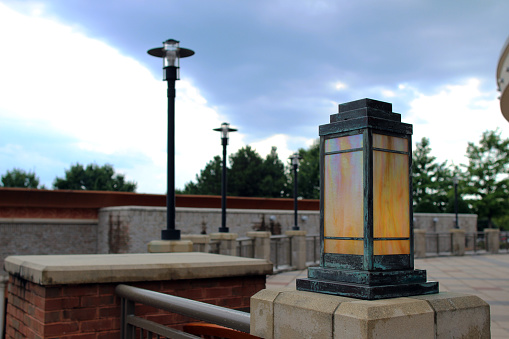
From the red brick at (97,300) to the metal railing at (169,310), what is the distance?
94 mm

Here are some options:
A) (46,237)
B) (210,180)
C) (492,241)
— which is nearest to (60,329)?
(46,237)

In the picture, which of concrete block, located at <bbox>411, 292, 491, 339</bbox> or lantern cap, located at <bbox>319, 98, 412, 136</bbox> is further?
lantern cap, located at <bbox>319, 98, 412, 136</bbox>

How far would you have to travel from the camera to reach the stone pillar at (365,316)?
2.04 meters

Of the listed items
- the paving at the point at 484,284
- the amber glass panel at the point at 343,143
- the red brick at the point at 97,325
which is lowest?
the paving at the point at 484,284

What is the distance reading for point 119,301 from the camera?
14.3 feet

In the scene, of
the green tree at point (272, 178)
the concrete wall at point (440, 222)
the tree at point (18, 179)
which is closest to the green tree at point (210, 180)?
the green tree at point (272, 178)

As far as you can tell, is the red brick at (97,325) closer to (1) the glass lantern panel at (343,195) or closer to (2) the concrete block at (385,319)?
(1) the glass lantern panel at (343,195)

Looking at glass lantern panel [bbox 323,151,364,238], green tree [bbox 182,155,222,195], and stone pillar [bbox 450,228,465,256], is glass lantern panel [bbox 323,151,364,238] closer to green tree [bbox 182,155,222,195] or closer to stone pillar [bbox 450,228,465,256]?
stone pillar [bbox 450,228,465,256]

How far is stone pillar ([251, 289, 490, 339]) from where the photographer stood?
2045 millimetres

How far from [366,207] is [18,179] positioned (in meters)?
63.3

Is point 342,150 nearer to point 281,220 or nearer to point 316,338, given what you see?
point 316,338

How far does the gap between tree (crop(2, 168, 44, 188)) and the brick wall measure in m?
59.7

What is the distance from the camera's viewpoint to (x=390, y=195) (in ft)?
8.16

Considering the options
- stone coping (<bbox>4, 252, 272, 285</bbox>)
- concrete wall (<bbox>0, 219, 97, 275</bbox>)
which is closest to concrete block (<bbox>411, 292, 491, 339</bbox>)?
stone coping (<bbox>4, 252, 272, 285</bbox>)
